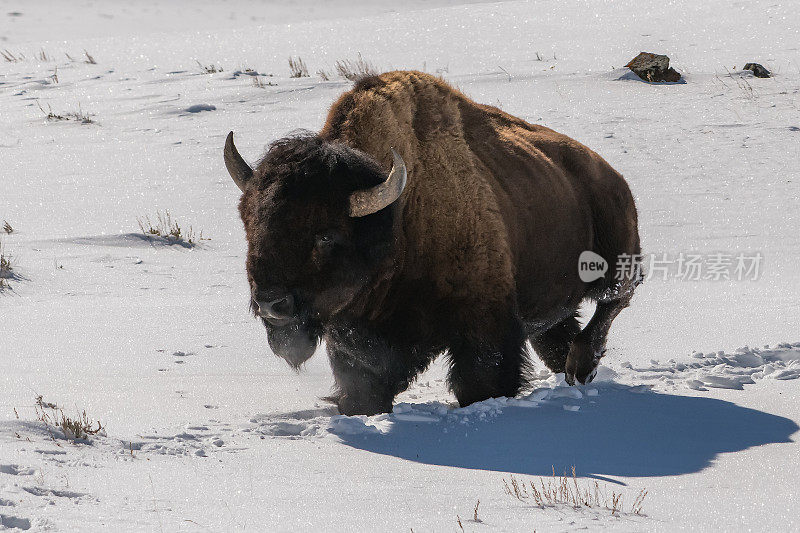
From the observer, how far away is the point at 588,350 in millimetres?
6074

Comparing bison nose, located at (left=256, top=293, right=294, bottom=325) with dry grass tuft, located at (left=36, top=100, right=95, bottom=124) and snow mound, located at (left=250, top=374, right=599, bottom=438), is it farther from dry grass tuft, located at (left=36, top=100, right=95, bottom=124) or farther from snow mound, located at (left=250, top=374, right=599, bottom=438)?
dry grass tuft, located at (left=36, top=100, right=95, bottom=124)

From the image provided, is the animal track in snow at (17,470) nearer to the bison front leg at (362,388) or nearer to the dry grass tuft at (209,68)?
the bison front leg at (362,388)

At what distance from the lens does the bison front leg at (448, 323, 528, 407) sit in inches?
192

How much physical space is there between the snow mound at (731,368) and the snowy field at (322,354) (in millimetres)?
21

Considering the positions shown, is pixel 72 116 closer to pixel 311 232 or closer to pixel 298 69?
pixel 298 69

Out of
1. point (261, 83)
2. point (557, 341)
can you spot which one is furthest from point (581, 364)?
point (261, 83)

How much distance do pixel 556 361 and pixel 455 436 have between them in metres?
2.48

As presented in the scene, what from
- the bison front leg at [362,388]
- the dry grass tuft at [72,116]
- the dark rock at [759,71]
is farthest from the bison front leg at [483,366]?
the dark rock at [759,71]

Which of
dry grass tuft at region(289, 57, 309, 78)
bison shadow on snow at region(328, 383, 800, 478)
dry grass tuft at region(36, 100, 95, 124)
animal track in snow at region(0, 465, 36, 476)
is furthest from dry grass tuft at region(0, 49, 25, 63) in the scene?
animal track in snow at region(0, 465, 36, 476)

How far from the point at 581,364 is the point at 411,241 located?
1.72 meters

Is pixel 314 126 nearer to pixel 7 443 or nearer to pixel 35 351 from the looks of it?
Answer: pixel 35 351

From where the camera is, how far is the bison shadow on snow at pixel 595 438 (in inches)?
159

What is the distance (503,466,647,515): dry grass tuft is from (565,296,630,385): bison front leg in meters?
2.52

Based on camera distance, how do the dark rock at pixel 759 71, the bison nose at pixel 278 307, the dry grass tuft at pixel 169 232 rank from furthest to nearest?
the dark rock at pixel 759 71 → the dry grass tuft at pixel 169 232 → the bison nose at pixel 278 307
